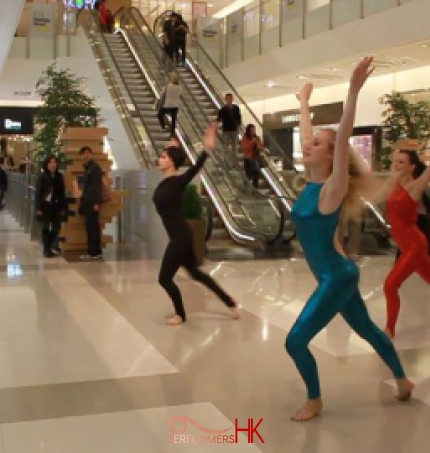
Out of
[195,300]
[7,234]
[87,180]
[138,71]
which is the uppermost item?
[138,71]

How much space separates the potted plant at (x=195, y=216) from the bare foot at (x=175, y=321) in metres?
3.68

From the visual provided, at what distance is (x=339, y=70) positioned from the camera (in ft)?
57.0

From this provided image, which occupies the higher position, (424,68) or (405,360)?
(424,68)

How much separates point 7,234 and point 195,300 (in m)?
7.61

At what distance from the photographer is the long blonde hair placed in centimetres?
364

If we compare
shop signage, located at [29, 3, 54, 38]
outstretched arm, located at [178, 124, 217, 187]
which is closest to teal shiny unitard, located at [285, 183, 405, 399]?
outstretched arm, located at [178, 124, 217, 187]

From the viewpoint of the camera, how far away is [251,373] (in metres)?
4.57

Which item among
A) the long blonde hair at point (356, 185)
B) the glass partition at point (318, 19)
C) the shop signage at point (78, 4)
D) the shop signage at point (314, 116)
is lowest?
the shop signage at point (314, 116)

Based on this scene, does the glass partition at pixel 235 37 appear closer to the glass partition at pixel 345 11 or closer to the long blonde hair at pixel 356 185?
the glass partition at pixel 345 11

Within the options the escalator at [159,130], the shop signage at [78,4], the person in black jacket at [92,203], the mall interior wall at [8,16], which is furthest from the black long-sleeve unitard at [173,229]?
the shop signage at [78,4]

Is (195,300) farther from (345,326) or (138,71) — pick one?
(138,71)

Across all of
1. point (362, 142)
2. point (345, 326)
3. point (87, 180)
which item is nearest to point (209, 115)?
point (362, 142)

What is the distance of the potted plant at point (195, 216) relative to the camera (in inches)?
384

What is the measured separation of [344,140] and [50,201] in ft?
25.2
